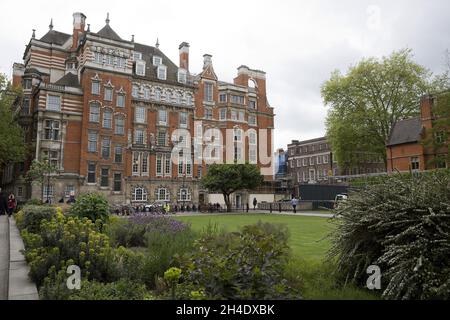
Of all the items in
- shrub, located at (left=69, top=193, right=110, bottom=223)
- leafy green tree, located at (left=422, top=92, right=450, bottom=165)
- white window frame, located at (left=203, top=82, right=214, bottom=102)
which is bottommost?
shrub, located at (left=69, top=193, right=110, bottom=223)

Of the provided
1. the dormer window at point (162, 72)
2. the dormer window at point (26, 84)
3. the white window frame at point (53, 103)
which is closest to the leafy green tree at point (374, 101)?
→ the dormer window at point (162, 72)

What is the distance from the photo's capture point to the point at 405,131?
43.7 m

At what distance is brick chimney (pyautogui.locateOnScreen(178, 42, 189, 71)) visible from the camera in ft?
182

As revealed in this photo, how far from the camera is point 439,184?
247 inches

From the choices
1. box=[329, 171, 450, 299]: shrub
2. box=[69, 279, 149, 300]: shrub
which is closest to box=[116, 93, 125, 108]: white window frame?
box=[329, 171, 450, 299]: shrub

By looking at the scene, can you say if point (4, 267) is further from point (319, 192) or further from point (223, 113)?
point (223, 113)

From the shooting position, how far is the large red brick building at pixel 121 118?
41562mm

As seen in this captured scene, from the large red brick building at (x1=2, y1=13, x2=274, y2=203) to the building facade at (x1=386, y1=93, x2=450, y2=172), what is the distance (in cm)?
2170

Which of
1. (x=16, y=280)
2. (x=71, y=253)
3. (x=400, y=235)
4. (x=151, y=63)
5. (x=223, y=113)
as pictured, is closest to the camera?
(x=400, y=235)

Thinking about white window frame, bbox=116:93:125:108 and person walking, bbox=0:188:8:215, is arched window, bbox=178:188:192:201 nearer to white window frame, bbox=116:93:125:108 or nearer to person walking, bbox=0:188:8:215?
white window frame, bbox=116:93:125:108

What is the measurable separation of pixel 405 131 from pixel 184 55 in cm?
3515

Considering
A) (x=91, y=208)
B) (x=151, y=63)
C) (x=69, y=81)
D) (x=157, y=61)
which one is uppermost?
(x=157, y=61)

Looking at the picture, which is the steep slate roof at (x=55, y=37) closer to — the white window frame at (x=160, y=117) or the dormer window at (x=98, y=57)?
the dormer window at (x=98, y=57)

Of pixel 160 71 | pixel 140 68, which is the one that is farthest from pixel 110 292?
pixel 160 71
